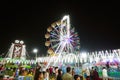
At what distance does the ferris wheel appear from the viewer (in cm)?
2608

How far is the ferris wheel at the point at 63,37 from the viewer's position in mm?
26078

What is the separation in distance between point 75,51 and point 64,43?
9.48 ft

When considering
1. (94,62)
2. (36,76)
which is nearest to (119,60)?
(94,62)

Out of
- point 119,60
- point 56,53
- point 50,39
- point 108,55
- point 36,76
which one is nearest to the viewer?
point 36,76

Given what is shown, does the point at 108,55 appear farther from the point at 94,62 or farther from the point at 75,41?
the point at 75,41

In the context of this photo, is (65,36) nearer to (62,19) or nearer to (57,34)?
(57,34)

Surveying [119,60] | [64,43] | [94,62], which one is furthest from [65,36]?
[119,60]

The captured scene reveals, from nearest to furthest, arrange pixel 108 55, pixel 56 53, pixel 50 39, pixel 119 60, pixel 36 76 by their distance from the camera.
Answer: pixel 36 76 → pixel 119 60 → pixel 108 55 → pixel 56 53 → pixel 50 39

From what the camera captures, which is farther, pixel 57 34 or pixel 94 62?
pixel 57 34

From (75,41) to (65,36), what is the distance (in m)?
2.08

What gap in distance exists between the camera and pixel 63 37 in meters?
26.8

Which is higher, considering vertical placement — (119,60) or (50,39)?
(50,39)

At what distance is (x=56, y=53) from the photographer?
25375 mm

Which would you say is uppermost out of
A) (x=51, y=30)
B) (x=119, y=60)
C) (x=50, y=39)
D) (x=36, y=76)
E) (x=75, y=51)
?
(x=51, y=30)
